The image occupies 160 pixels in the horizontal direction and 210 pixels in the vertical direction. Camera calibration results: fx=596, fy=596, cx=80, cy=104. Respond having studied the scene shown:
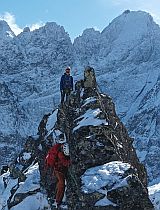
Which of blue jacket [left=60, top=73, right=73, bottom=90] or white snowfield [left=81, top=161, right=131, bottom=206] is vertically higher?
blue jacket [left=60, top=73, right=73, bottom=90]

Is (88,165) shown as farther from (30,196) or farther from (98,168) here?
(30,196)

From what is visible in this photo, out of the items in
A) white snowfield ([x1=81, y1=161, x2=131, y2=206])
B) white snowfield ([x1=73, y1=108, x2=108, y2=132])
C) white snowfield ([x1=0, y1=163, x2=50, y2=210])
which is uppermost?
white snowfield ([x1=73, y1=108, x2=108, y2=132])

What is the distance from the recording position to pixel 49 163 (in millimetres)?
16453

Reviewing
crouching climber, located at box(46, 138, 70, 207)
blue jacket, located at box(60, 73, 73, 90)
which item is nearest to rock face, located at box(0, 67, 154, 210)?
crouching climber, located at box(46, 138, 70, 207)

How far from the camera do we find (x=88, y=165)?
57.3 feet

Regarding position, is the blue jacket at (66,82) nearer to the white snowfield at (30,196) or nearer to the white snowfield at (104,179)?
the white snowfield at (30,196)

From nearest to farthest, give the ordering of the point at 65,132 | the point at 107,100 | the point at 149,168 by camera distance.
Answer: the point at 65,132 < the point at 107,100 < the point at 149,168

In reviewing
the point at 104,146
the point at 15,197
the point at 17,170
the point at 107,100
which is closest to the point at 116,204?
the point at 104,146

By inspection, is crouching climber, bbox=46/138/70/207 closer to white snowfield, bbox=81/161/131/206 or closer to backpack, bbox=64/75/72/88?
white snowfield, bbox=81/161/131/206

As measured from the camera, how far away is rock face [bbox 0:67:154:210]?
15.8m

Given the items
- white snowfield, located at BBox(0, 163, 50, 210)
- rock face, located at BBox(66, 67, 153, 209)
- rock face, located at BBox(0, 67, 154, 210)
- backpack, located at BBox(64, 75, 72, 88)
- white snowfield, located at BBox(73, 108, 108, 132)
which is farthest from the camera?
backpack, located at BBox(64, 75, 72, 88)

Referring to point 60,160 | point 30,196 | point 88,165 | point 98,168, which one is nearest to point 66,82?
point 30,196

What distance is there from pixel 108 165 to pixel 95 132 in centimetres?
178

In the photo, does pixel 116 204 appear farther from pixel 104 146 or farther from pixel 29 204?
pixel 29 204
